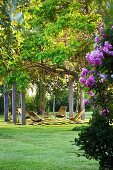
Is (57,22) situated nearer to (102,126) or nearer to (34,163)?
(34,163)

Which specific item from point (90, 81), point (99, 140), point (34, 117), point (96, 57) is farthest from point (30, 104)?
point (96, 57)

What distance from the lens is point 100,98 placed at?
229 inches

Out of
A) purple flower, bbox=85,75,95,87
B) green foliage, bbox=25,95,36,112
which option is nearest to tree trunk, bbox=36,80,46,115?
green foliage, bbox=25,95,36,112

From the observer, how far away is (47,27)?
16250 mm

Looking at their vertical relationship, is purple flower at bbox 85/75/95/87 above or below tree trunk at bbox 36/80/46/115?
below

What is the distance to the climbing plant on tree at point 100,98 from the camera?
18.3ft

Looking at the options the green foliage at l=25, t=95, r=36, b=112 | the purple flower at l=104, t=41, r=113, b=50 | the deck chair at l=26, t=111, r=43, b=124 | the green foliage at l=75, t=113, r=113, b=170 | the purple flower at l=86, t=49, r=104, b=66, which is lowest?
the green foliage at l=75, t=113, r=113, b=170

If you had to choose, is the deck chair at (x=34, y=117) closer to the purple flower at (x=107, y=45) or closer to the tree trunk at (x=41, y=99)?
the tree trunk at (x=41, y=99)

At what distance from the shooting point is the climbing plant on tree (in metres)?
5.58

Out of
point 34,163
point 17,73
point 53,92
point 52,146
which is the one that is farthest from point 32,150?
point 53,92

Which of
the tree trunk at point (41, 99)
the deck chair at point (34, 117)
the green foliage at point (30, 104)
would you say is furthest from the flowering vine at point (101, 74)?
the green foliage at point (30, 104)

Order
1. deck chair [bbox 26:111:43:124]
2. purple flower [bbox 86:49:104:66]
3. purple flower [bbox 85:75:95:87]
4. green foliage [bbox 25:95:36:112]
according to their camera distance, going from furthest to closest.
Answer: green foliage [bbox 25:95:36:112], deck chair [bbox 26:111:43:124], purple flower [bbox 85:75:95:87], purple flower [bbox 86:49:104:66]

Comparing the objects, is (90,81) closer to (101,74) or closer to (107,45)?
(101,74)

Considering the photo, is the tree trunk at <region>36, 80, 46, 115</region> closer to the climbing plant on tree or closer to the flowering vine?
the climbing plant on tree
